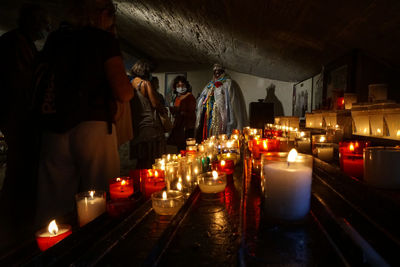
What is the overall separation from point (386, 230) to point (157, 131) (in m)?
3.96

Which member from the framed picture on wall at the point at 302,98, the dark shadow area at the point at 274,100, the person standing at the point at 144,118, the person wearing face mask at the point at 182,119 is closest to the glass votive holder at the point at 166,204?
the person standing at the point at 144,118

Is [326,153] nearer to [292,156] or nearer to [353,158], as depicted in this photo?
[353,158]

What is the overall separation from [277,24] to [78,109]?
91.5 inches

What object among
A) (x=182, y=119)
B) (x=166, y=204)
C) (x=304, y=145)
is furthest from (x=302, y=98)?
(x=166, y=204)

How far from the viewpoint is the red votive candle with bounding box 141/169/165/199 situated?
4.03ft

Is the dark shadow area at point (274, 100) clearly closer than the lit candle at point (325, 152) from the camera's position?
No

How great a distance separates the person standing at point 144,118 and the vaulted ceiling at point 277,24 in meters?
1.08

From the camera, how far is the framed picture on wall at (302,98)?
17.2 feet

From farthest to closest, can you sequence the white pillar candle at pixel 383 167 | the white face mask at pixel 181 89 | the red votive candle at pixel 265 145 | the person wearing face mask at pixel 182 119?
the white face mask at pixel 181 89
the person wearing face mask at pixel 182 119
the red votive candle at pixel 265 145
the white pillar candle at pixel 383 167

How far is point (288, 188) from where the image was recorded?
2.32ft

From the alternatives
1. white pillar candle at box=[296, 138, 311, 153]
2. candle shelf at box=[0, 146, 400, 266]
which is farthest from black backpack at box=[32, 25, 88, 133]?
white pillar candle at box=[296, 138, 311, 153]

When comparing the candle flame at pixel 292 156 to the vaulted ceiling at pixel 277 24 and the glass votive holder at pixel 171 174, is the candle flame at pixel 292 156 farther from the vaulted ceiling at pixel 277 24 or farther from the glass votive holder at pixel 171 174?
the vaulted ceiling at pixel 277 24

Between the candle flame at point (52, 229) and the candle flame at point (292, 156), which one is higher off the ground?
the candle flame at point (292, 156)

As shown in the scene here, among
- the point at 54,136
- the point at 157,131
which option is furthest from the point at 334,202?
the point at 157,131
